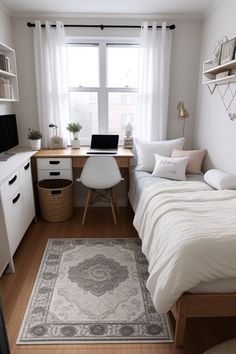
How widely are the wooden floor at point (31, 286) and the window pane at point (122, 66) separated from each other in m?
1.84

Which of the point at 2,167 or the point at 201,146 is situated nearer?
the point at 2,167

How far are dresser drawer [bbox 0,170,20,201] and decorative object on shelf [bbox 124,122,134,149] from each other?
60.0 inches

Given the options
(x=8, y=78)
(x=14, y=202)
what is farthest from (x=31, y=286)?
(x=8, y=78)

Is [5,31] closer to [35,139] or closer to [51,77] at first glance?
[51,77]

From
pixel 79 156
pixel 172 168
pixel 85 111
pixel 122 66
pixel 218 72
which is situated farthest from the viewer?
pixel 85 111

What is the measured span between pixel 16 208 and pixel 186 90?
2.62m

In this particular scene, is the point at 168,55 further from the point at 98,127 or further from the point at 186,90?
the point at 98,127

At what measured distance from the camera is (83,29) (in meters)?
3.27

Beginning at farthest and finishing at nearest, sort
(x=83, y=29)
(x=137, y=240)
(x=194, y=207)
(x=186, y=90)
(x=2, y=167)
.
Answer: (x=186, y=90) < (x=83, y=29) < (x=137, y=240) < (x=2, y=167) < (x=194, y=207)

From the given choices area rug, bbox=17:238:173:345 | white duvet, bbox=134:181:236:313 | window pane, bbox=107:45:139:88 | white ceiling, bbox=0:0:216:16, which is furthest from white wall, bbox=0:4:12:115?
white duvet, bbox=134:181:236:313

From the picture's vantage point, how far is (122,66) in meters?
3.50

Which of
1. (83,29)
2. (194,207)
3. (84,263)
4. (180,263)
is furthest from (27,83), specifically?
(180,263)

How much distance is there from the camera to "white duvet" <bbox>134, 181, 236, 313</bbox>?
1436 millimetres

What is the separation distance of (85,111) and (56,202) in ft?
4.37
